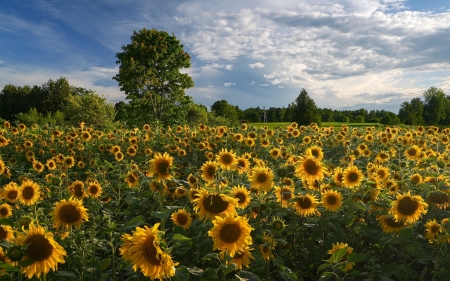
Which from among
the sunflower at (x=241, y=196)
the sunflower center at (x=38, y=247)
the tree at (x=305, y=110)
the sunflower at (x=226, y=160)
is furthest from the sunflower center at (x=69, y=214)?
the tree at (x=305, y=110)

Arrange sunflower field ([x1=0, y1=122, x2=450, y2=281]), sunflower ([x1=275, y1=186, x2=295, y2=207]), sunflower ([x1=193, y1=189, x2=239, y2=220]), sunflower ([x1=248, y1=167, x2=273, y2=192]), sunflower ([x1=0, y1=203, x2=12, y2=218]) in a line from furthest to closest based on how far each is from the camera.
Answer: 1. sunflower ([x1=275, y1=186, x2=295, y2=207])
2. sunflower ([x1=248, y1=167, x2=273, y2=192])
3. sunflower ([x1=0, y1=203, x2=12, y2=218])
4. sunflower ([x1=193, y1=189, x2=239, y2=220])
5. sunflower field ([x1=0, y1=122, x2=450, y2=281])

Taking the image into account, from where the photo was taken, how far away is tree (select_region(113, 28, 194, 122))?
122 ft

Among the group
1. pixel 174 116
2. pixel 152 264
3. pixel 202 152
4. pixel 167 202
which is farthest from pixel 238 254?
pixel 174 116

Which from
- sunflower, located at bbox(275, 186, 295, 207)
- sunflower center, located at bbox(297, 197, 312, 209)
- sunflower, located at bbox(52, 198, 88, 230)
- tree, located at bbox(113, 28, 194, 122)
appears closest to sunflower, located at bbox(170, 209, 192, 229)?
sunflower, located at bbox(52, 198, 88, 230)

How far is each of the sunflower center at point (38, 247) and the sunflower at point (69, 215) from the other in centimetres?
96

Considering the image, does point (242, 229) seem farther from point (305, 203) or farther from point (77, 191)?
point (77, 191)

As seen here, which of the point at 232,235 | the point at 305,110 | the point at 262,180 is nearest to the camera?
the point at 232,235

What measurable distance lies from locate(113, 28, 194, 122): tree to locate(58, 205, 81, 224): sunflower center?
3412 cm

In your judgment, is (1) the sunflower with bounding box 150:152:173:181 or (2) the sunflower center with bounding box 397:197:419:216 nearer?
(2) the sunflower center with bounding box 397:197:419:216

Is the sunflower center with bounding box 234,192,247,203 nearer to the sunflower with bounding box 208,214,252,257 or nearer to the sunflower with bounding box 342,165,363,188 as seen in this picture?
the sunflower with bounding box 208,214,252,257

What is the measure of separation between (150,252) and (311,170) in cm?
239

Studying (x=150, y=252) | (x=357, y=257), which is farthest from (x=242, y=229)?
(x=357, y=257)

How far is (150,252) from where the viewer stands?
7.20 ft

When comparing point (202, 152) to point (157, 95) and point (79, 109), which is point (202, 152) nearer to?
point (157, 95)
